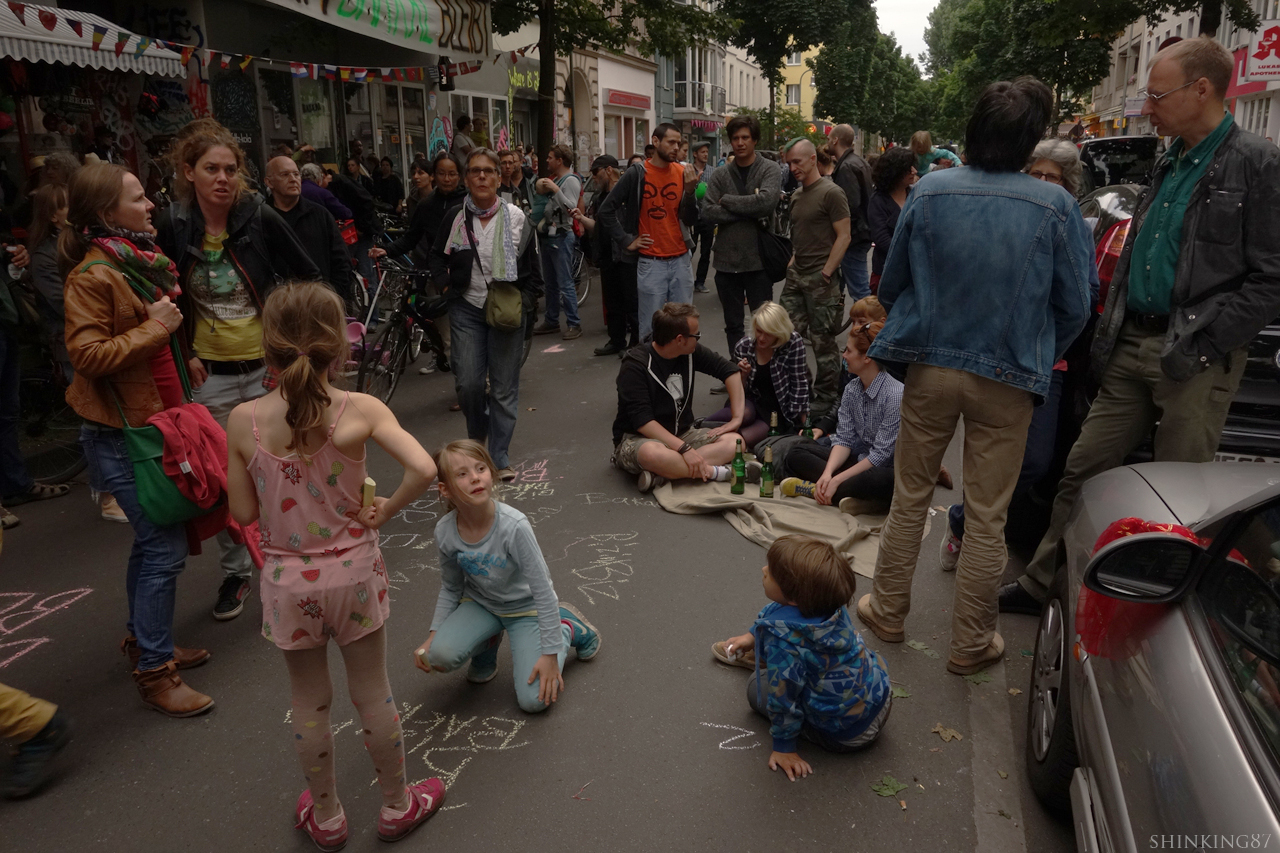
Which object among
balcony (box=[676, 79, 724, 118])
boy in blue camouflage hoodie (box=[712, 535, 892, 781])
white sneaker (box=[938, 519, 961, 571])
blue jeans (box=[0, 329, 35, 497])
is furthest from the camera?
balcony (box=[676, 79, 724, 118])

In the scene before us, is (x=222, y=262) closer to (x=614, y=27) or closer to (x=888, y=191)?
(x=888, y=191)

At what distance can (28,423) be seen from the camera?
283 inches

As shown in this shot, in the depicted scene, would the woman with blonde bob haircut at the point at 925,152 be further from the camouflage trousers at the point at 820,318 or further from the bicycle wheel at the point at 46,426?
the bicycle wheel at the point at 46,426

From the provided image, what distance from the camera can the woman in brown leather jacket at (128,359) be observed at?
344cm

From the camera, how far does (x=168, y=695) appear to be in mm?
3576

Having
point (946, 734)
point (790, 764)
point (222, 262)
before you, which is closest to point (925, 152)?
point (222, 262)

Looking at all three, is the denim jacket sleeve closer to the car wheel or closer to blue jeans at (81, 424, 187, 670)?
the car wheel

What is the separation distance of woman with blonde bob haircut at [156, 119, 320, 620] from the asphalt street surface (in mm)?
Answer: 760

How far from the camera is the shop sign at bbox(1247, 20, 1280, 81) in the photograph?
559 inches

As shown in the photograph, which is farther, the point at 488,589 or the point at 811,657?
the point at 488,589

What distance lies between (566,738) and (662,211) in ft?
19.1

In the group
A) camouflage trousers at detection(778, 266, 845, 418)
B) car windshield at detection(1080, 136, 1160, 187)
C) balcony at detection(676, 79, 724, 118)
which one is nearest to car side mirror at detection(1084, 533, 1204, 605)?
camouflage trousers at detection(778, 266, 845, 418)

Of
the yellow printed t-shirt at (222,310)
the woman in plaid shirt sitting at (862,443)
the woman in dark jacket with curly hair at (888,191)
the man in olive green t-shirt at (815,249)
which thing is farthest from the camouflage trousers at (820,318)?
the yellow printed t-shirt at (222,310)

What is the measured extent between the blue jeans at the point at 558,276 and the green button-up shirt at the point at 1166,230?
7.35 m
